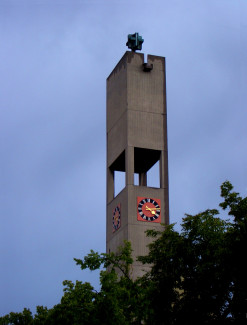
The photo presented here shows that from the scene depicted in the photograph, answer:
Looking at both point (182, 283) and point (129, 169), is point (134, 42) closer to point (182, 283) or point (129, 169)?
point (129, 169)

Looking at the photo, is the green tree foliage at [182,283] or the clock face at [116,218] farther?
the clock face at [116,218]

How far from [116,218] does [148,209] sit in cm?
290

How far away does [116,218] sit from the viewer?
62.7 metres

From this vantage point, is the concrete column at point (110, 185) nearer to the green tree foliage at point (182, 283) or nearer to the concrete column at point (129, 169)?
the concrete column at point (129, 169)

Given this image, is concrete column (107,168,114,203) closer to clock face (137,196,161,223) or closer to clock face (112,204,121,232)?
clock face (112,204,121,232)

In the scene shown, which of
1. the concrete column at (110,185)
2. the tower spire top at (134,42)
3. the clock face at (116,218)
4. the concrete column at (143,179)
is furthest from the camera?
the tower spire top at (134,42)

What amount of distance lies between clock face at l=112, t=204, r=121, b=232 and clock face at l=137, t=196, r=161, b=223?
1989 millimetres

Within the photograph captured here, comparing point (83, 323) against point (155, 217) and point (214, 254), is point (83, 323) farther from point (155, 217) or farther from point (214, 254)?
point (155, 217)

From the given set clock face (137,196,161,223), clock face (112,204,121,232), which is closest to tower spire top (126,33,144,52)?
clock face (137,196,161,223)

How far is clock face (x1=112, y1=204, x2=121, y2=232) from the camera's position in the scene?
6203 centimetres

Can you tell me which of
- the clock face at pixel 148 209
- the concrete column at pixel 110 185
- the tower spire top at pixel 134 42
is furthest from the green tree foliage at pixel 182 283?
the tower spire top at pixel 134 42

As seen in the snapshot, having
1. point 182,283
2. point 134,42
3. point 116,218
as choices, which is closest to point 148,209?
point 116,218

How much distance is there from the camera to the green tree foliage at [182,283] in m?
34.7

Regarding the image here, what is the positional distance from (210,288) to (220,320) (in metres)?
1.63
